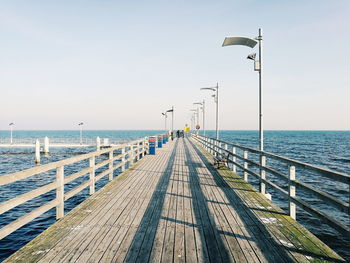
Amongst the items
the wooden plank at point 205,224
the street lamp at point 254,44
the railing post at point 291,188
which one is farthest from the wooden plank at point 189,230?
the street lamp at point 254,44

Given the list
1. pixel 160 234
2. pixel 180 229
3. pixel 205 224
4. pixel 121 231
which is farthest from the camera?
pixel 205 224

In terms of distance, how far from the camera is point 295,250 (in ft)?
11.9

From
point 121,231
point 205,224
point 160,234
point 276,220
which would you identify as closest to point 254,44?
point 276,220

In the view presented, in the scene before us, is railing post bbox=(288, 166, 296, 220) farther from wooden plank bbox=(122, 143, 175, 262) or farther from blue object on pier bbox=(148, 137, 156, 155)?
blue object on pier bbox=(148, 137, 156, 155)

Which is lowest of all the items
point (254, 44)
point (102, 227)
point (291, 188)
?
point (102, 227)

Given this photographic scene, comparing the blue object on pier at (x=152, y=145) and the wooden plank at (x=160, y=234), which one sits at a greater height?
the blue object on pier at (x=152, y=145)

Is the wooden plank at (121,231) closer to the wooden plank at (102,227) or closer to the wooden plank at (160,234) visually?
the wooden plank at (102,227)

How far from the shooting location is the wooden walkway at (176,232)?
3467 mm

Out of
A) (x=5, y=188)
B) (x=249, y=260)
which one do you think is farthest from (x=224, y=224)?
(x=5, y=188)

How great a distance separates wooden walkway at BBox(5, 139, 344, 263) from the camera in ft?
11.4

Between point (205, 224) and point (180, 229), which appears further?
point (205, 224)

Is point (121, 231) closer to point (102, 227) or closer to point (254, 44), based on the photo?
point (102, 227)

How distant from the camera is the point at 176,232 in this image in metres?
4.27

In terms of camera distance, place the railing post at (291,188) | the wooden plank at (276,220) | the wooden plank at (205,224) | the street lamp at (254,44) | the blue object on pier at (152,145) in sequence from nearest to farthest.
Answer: the wooden plank at (205,224)
the wooden plank at (276,220)
the railing post at (291,188)
the street lamp at (254,44)
the blue object on pier at (152,145)
